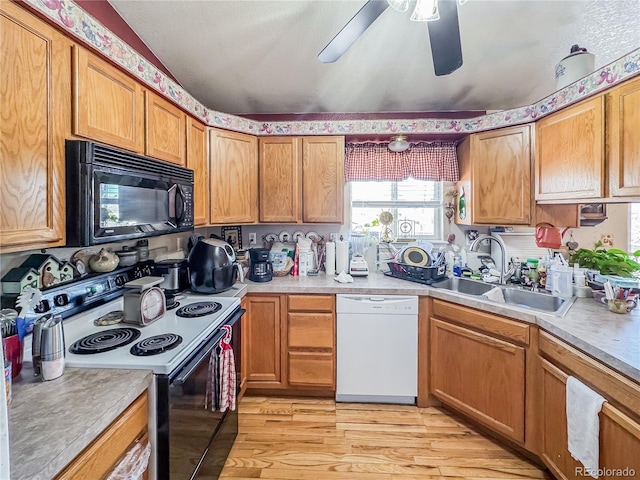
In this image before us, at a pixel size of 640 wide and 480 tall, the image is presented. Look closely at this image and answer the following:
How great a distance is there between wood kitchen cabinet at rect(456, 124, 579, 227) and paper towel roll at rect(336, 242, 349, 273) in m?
1.03

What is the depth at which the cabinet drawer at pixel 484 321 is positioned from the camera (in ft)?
5.40

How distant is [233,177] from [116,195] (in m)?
1.16

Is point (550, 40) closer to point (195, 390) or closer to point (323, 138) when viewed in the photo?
point (323, 138)

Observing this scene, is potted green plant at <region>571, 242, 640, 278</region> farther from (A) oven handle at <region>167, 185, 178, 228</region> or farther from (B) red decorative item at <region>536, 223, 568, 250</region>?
(A) oven handle at <region>167, 185, 178, 228</region>

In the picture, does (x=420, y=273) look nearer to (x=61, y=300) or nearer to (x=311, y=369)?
(x=311, y=369)

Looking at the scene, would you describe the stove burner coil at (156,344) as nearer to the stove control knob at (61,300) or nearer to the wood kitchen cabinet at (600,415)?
the stove control knob at (61,300)

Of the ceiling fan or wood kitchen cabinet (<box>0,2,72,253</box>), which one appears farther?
the ceiling fan

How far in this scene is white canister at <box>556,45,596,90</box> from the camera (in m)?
1.68

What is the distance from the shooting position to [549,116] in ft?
6.24

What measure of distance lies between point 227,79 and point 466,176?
2.03 metres

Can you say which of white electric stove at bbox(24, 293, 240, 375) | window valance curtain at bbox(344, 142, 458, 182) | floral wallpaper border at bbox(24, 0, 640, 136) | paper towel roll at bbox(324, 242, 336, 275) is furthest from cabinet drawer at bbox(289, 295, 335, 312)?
floral wallpaper border at bbox(24, 0, 640, 136)

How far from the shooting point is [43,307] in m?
1.21

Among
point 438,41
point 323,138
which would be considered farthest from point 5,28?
point 323,138

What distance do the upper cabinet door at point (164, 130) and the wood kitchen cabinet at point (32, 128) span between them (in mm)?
472
